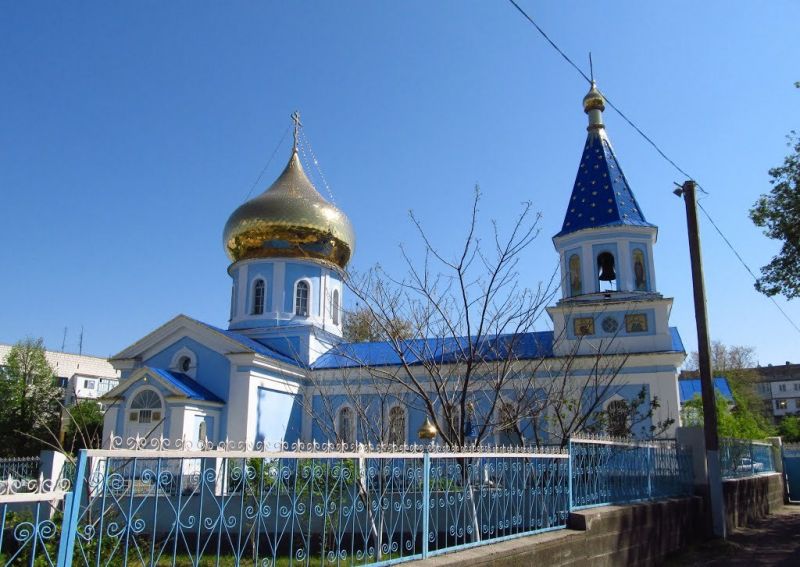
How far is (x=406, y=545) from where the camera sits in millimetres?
5191

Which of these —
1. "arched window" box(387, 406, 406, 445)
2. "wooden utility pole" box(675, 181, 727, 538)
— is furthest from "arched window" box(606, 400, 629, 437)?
"wooden utility pole" box(675, 181, 727, 538)

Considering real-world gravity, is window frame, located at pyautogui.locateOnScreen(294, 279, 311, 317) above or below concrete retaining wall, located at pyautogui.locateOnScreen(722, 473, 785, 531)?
above

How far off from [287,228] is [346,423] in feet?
21.4

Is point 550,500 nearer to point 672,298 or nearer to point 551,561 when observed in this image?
point 551,561

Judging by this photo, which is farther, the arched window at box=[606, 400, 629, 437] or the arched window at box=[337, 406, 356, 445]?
the arched window at box=[337, 406, 356, 445]

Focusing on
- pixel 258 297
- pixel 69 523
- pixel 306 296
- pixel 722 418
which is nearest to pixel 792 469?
pixel 722 418

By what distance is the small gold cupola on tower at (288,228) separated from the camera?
21.6 metres

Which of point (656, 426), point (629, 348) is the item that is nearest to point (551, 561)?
point (656, 426)

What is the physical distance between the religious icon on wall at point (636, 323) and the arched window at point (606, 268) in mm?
1236

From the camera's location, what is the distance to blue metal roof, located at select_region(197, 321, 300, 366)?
755 inches

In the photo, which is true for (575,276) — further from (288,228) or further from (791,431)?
(791,431)

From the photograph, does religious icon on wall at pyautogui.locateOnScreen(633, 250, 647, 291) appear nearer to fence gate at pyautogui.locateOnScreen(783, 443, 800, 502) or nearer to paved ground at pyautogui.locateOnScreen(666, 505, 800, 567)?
fence gate at pyautogui.locateOnScreen(783, 443, 800, 502)

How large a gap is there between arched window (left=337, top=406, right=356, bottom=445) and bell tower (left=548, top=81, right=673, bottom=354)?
6.56 meters

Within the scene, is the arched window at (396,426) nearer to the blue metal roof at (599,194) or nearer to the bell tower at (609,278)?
the bell tower at (609,278)
